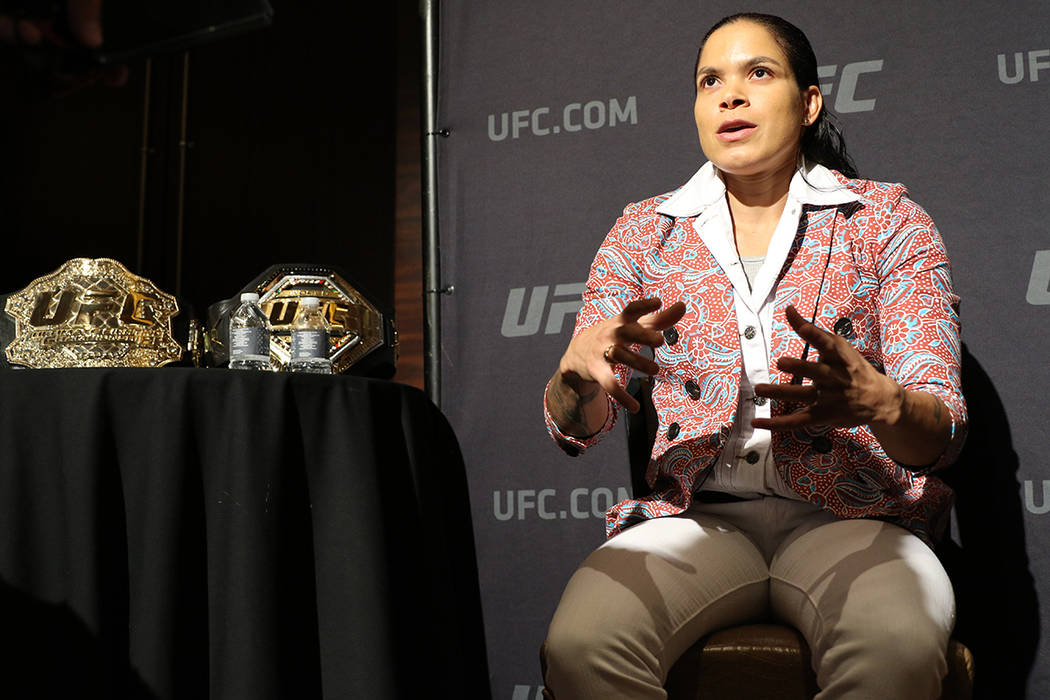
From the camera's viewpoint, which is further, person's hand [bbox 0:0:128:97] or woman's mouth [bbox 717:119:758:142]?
woman's mouth [bbox 717:119:758:142]

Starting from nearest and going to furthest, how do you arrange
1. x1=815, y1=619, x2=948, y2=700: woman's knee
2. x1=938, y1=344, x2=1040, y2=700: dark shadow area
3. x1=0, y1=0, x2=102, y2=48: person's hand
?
1. x1=0, y1=0, x2=102, y2=48: person's hand
2. x1=815, y1=619, x2=948, y2=700: woman's knee
3. x1=938, y1=344, x2=1040, y2=700: dark shadow area

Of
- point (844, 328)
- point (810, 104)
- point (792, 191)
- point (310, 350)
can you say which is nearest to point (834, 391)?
point (844, 328)

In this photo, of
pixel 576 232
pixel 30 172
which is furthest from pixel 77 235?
pixel 576 232

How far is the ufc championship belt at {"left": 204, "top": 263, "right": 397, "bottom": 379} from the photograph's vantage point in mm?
1847

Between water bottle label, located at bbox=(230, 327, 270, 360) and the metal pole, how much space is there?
32.7 inches

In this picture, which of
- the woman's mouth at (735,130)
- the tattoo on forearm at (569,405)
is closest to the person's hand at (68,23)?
the tattoo on forearm at (569,405)

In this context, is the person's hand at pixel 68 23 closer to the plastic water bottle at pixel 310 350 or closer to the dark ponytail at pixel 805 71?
the plastic water bottle at pixel 310 350

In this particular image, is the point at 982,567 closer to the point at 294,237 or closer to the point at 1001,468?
the point at 1001,468

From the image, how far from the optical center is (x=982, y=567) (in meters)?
2.04

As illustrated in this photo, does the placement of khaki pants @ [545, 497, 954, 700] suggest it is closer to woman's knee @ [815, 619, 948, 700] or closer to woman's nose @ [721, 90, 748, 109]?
woman's knee @ [815, 619, 948, 700]

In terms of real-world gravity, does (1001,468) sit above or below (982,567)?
above

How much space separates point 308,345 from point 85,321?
0.35 meters

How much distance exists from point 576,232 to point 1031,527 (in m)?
1.17

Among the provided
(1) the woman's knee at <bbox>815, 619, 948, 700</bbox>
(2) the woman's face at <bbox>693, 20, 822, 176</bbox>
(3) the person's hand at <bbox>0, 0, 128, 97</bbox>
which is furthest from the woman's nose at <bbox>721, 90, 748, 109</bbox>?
(3) the person's hand at <bbox>0, 0, 128, 97</bbox>
